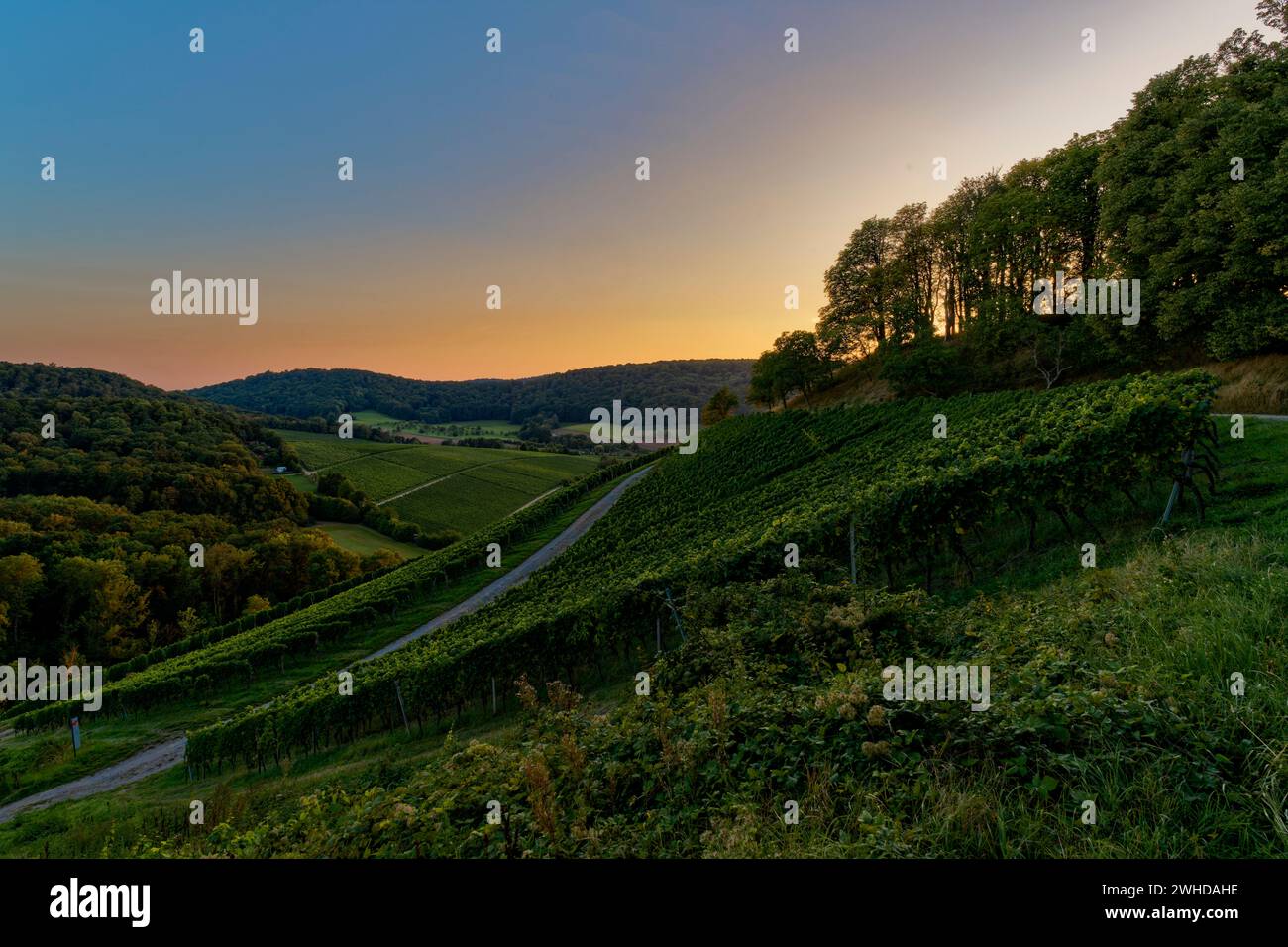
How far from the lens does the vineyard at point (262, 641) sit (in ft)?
99.3

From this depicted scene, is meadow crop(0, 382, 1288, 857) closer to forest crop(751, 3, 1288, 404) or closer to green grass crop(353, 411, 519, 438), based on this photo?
forest crop(751, 3, 1288, 404)

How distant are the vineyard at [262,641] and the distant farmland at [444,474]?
3985 cm

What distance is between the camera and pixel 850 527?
1217cm

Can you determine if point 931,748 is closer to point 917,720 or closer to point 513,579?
point 917,720

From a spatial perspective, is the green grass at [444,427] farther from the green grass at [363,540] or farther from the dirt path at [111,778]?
the dirt path at [111,778]

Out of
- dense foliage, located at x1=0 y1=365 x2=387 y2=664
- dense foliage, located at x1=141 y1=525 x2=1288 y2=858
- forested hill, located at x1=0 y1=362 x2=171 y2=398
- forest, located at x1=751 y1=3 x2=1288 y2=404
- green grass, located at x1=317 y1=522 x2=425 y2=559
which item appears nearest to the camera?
dense foliage, located at x1=141 y1=525 x2=1288 y2=858

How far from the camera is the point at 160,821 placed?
1349 centimetres

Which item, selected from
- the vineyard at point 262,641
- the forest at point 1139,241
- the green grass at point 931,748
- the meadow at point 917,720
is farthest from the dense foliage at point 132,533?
the forest at point 1139,241

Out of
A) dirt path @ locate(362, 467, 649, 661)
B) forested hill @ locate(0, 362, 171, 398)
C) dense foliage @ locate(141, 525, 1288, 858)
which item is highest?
forested hill @ locate(0, 362, 171, 398)

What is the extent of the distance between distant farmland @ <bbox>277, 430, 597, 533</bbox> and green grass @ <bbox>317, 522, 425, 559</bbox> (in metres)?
6.35

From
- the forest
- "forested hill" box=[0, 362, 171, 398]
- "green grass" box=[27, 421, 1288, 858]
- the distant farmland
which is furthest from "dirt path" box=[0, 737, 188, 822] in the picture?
"forested hill" box=[0, 362, 171, 398]

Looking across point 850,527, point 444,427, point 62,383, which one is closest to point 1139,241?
point 850,527

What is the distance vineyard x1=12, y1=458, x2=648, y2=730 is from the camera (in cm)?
3027

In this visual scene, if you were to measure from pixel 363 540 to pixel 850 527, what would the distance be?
91.8 m
